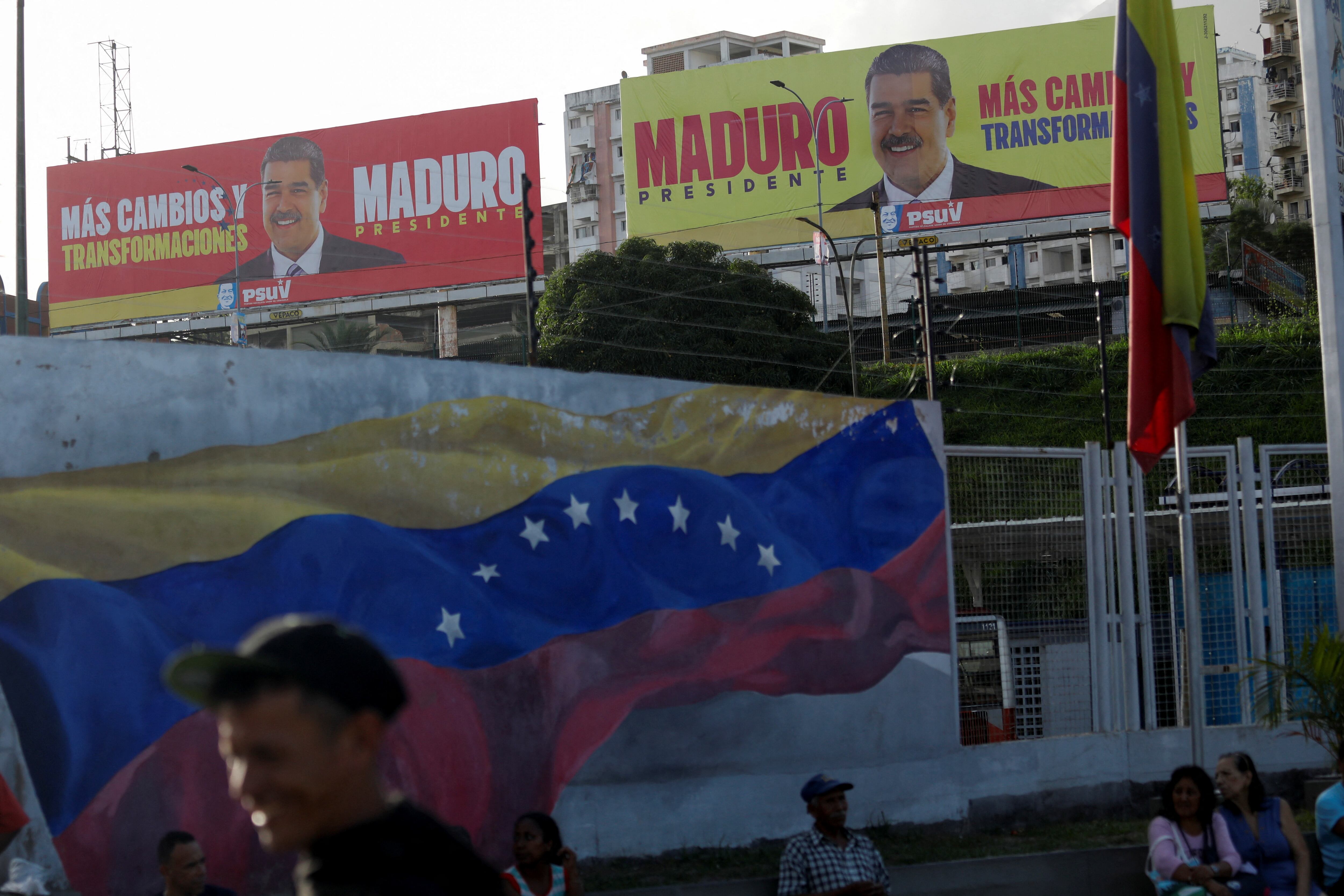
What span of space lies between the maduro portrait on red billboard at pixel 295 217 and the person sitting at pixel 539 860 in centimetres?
3908

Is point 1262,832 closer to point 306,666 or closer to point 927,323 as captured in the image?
point 927,323

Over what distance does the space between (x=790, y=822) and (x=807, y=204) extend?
3498cm

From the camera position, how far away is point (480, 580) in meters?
7.02

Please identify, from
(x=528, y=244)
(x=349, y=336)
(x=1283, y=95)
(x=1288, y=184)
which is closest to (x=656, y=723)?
(x=528, y=244)

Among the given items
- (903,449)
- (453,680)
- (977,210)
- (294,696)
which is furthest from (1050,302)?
(294,696)

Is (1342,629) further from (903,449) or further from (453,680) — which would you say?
(453,680)

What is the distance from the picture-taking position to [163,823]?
5949 mm

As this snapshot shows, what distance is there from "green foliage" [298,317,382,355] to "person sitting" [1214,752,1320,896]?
4076 cm

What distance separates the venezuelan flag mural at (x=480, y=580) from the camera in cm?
592

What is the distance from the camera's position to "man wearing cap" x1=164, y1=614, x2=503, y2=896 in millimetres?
1766

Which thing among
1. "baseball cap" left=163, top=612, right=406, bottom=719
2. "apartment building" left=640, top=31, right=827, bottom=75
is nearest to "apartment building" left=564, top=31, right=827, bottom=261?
"apartment building" left=640, top=31, right=827, bottom=75

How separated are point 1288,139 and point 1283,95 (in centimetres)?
234

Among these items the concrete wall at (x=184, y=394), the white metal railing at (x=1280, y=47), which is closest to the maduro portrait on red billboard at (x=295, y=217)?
the concrete wall at (x=184, y=394)

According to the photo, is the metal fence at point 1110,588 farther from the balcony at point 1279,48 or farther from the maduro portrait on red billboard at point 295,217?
the balcony at point 1279,48
